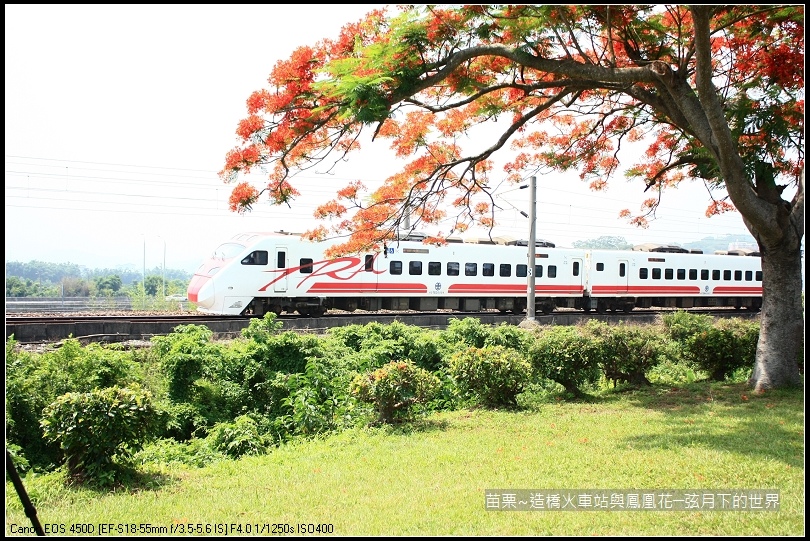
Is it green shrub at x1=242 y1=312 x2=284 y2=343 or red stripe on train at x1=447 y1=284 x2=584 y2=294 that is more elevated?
red stripe on train at x1=447 y1=284 x2=584 y2=294

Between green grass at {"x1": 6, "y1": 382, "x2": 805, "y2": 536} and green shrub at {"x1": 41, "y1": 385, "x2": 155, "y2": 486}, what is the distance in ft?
0.74

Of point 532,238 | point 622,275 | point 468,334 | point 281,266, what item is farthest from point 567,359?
point 622,275

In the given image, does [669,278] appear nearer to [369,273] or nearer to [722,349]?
[369,273]

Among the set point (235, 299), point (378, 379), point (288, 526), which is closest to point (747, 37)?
point (378, 379)

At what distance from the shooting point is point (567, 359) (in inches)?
335

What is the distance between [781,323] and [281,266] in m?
13.1

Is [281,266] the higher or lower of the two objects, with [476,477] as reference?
higher

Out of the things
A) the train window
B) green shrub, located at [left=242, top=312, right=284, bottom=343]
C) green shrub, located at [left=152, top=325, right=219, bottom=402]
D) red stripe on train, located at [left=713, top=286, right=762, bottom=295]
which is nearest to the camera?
green shrub, located at [left=152, top=325, right=219, bottom=402]

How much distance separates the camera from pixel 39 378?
7285 mm

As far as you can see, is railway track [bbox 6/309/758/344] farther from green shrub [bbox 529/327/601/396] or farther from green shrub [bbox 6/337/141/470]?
green shrub [bbox 529/327/601/396]

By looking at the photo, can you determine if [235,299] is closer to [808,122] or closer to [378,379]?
[378,379]

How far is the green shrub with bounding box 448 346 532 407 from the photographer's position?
7926mm

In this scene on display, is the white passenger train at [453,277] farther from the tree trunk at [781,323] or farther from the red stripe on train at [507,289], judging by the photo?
the tree trunk at [781,323]

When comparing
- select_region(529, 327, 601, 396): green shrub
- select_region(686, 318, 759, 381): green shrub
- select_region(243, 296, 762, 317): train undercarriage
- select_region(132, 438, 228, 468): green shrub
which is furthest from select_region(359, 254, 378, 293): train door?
select_region(132, 438, 228, 468): green shrub
